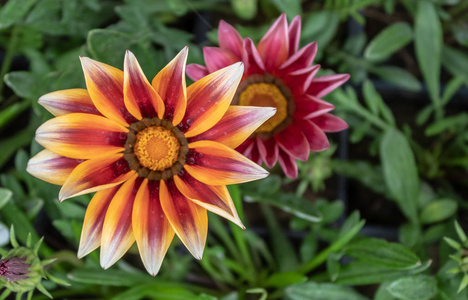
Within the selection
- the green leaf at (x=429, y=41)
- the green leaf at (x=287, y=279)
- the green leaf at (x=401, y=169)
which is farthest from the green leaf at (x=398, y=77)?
the green leaf at (x=287, y=279)

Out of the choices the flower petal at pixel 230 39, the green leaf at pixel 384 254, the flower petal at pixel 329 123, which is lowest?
the green leaf at pixel 384 254

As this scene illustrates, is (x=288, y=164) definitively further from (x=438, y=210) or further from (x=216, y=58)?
(x=438, y=210)

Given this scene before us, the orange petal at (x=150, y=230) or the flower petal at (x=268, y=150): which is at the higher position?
the flower petal at (x=268, y=150)

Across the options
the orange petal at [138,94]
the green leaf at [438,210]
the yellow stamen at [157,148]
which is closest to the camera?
the orange petal at [138,94]

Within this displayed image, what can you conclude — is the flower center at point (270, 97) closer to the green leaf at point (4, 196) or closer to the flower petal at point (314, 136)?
the flower petal at point (314, 136)

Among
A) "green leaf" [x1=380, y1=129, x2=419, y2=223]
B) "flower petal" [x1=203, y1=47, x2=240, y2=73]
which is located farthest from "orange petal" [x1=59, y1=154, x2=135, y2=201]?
"green leaf" [x1=380, y1=129, x2=419, y2=223]

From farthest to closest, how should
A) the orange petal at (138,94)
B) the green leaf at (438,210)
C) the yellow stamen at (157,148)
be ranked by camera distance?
the green leaf at (438,210) < the yellow stamen at (157,148) < the orange petal at (138,94)

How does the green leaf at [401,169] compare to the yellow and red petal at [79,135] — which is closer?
the yellow and red petal at [79,135]

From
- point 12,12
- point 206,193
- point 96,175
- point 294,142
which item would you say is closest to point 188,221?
point 206,193
